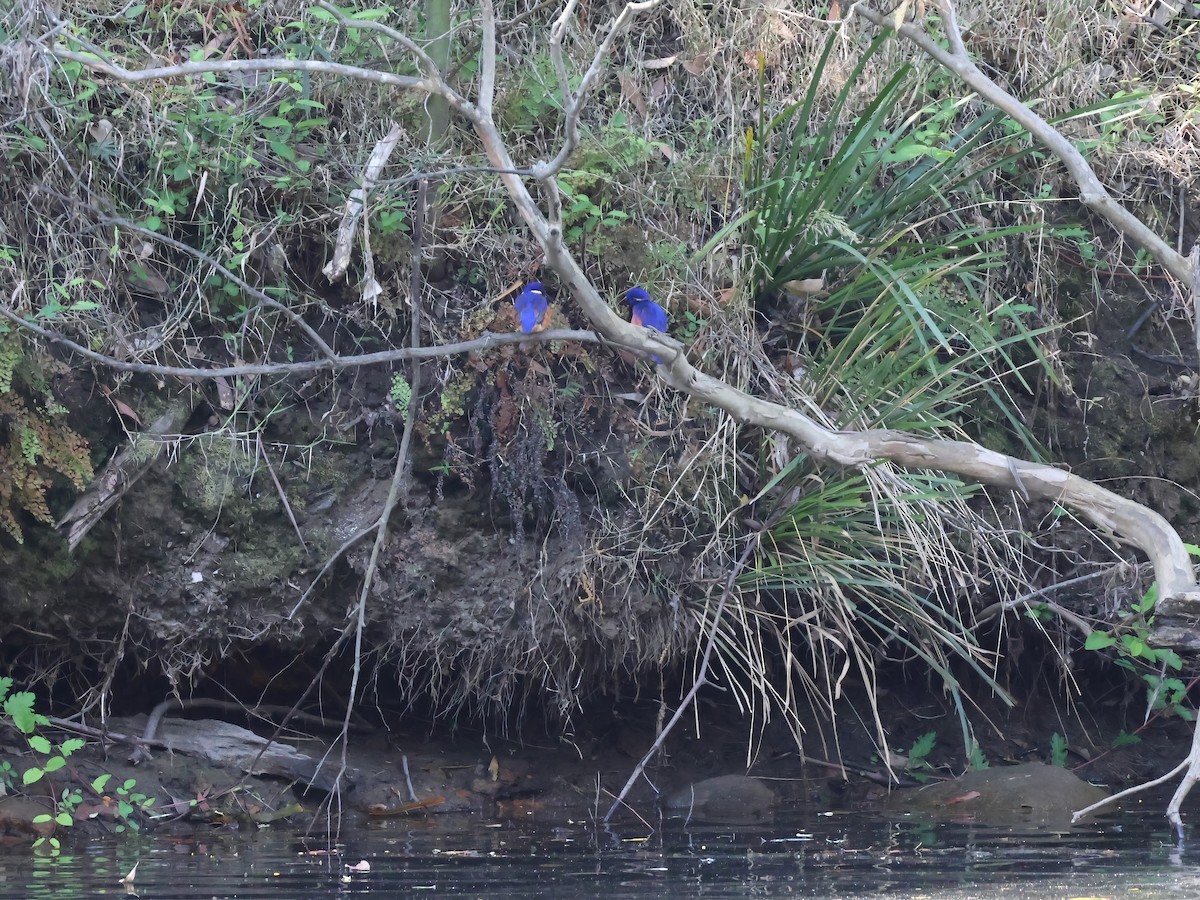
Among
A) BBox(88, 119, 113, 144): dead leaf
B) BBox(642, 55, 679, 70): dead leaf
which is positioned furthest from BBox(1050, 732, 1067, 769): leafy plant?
BBox(88, 119, 113, 144): dead leaf

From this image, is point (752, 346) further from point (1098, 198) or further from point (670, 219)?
point (1098, 198)

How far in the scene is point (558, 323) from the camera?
382 centimetres

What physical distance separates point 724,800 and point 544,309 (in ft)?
5.65

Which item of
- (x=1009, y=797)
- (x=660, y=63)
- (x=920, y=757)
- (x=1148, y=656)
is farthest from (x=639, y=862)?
(x=660, y=63)

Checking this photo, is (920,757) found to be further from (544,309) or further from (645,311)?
(544,309)

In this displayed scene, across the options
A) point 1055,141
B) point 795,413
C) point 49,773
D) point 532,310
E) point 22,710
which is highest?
point 1055,141

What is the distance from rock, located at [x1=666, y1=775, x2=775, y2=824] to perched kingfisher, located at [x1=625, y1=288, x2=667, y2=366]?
153cm

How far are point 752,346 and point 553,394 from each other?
73cm

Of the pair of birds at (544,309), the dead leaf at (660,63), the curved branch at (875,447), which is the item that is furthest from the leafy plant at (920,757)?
the dead leaf at (660,63)

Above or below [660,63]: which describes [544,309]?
below

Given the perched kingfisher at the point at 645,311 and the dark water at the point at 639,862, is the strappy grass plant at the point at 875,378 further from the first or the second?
the dark water at the point at 639,862

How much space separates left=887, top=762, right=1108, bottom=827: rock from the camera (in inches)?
144

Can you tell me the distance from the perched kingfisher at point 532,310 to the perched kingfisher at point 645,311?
324mm

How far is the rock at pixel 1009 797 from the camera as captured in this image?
12.0 feet
